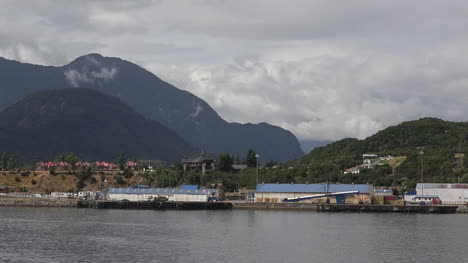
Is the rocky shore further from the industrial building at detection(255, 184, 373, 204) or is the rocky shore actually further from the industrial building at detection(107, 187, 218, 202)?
the industrial building at detection(255, 184, 373, 204)

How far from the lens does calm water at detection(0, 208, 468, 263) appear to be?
274 ft

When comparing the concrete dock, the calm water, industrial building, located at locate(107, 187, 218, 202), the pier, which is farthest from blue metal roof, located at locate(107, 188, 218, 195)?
the calm water

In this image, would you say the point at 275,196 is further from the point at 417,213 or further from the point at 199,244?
the point at 199,244

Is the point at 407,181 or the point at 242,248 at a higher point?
the point at 407,181

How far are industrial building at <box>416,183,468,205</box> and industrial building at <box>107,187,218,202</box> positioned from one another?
5191 centimetres

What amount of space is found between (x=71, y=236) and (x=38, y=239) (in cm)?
545

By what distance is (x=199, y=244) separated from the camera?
93.9 meters

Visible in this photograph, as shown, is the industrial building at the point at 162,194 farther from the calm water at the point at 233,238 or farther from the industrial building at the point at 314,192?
the calm water at the point at 233,238

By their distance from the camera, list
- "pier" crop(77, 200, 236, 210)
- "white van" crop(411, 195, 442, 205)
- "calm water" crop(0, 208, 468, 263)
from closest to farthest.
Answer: "calm water" crop(0, 208, 468, 263) → "white van" crop(411, 195, 442, 205) → "pier" crop(77, 200, 236, 210)

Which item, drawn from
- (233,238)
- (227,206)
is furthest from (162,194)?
(233,238)

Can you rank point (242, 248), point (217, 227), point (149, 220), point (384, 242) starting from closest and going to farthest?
point (242, 248), point (384, 242), point (217, 227), point (149, 220)

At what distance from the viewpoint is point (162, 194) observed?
183m

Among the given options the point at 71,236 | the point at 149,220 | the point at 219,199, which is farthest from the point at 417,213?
the point at 71,236

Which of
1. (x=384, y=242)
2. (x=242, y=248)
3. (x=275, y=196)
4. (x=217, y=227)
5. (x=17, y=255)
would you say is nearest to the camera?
(x=17, y=255)
